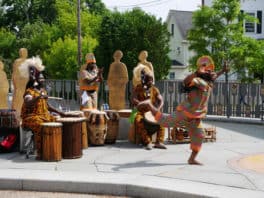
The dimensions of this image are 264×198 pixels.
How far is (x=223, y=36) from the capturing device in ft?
73.5

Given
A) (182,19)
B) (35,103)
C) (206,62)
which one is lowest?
(35,103)

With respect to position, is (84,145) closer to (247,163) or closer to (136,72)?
(136,72)

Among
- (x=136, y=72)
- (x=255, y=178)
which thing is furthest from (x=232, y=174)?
(x=136, y=72)

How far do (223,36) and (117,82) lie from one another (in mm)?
9621

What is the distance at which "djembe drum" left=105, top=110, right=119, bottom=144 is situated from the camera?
1137 cm

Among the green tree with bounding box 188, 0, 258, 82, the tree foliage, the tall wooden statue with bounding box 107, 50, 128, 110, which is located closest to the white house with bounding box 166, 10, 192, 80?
the tree foliage

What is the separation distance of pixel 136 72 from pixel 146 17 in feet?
37.9

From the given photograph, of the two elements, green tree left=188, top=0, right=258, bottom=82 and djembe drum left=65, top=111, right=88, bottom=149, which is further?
green tree left=188, top=0, right=258, bottom=82

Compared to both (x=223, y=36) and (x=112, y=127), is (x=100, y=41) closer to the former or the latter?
(x=223, y=36)

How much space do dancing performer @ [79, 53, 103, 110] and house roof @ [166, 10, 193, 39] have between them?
99.5ft

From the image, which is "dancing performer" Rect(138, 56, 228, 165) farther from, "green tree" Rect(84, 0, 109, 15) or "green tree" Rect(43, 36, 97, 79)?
"green tree" Rect(84, 0, 109, 15)

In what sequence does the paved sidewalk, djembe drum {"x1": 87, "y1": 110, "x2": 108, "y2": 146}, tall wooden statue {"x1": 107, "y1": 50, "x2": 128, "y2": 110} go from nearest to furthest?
the paved sidewalk < djembe drum {"x1": 87, "y1": 110, "x2": 108, "y2": 146} < tall wooden statue {"x1": 107, "y1": 50, "x2": 128, "y2": 110}

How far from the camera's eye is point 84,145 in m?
10.7

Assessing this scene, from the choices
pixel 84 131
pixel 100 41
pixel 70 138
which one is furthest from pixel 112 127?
pixel 100 41
